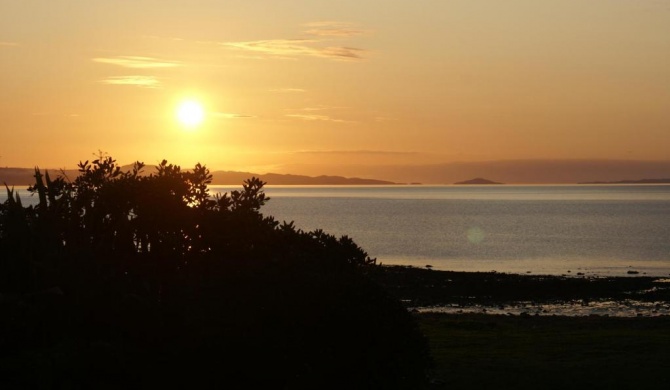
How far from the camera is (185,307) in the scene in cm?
1366

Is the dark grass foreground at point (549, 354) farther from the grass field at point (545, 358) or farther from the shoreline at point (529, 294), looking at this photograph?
the shoreline at point (529, 294)

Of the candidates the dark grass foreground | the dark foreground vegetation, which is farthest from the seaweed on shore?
the dark foreground vegetation

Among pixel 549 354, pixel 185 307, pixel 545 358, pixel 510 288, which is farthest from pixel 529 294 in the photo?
pixel 185 307

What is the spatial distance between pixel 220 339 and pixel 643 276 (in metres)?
55.3

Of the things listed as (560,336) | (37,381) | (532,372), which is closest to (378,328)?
(37,381)

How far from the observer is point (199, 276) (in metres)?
14.3

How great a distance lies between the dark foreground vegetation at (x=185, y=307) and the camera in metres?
12.8

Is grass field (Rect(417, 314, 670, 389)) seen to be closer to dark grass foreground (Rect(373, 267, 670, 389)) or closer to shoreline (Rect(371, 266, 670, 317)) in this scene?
dark grass foreground (Rect(373, 267, 670, 389))

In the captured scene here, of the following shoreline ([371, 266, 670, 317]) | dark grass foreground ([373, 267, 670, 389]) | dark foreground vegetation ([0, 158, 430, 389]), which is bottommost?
shoreline ([371, 266, 670, 317])

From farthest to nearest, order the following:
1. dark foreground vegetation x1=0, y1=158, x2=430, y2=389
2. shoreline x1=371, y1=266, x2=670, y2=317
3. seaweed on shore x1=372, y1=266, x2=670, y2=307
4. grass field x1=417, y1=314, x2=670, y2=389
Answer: seaweed on shore x1=372, y1=266, x2=670, y2=307 → shoreline x1=371, y1=266, x2=670, y2=317 → grass field x1=417, y1=314, x2=670, y2=389 → dark foreground vegetation x1=0, y1=158, x2=430, y2=389

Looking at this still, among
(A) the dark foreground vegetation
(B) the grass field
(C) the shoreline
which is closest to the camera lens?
(A) the dark foreground vegetation

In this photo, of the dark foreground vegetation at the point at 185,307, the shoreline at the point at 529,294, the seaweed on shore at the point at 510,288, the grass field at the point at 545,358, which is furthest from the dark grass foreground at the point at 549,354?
the seaweed on shore at the point at 510,288

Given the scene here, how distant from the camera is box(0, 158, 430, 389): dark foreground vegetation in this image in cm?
1279

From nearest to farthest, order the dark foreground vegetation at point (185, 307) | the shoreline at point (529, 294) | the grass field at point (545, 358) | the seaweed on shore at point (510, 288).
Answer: the dark foreground vegetation at point (185, 307) → the grass field at point (545, 358) → the shoreline at point (529, 294) → the seaweed on shore at point (510, 288)
